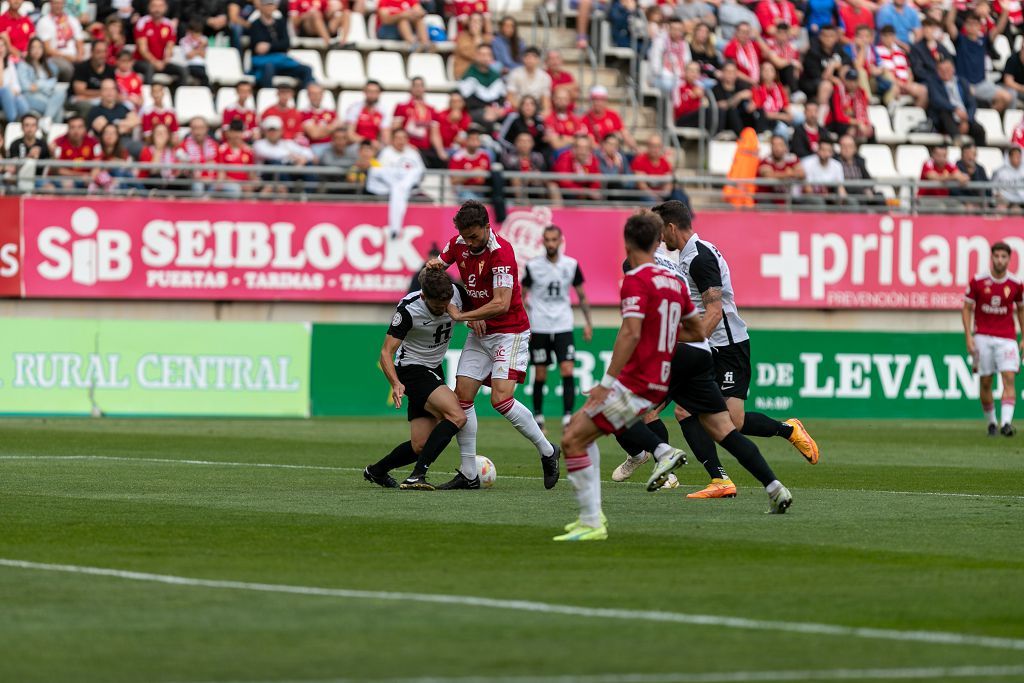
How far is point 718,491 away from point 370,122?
14.7 metres

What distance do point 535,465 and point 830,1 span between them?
18.4 meters

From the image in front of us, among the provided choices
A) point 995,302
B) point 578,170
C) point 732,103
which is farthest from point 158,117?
point 995,302

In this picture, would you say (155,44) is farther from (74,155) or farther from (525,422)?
(525,422)

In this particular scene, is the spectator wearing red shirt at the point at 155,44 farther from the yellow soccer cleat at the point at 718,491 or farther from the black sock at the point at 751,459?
the black sock at the point at 751,459

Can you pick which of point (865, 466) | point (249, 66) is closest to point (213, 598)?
point (865, 466)

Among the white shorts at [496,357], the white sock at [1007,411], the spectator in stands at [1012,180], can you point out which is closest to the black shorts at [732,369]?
the white shorts at [496,357]

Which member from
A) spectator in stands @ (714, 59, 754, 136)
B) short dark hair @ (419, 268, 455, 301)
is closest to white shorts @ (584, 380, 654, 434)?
short dark hair @ (419, 268, 455, 301)

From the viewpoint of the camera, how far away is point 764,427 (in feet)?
46.5

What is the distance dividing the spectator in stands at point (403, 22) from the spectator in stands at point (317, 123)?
2.50 meters

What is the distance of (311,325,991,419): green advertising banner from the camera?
25641 mm

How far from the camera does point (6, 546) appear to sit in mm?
9883

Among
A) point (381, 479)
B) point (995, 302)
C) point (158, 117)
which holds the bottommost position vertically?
point (381, 479)

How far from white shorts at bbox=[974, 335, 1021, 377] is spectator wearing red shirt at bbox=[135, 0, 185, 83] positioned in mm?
12121

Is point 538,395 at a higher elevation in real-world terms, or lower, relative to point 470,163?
lower
